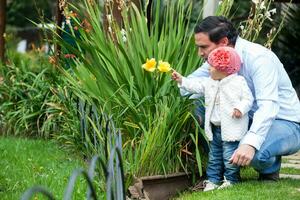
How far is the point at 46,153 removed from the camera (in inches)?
255

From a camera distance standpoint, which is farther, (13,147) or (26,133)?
(26,133)

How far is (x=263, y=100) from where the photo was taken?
458cm

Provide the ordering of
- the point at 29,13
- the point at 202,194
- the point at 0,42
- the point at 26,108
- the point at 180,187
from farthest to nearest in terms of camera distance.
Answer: the point at 29,13 < the point at 0,42 < the point at 26,108 < the point at 180,187 < the point at 202,194

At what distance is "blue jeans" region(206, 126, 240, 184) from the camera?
4.66 metres

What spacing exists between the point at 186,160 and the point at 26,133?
3.50 meters

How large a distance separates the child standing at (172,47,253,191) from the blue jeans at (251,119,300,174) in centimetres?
16

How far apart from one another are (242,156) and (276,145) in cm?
46

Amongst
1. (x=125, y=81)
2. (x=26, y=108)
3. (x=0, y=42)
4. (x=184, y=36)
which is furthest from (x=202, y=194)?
(x=0, y=42)

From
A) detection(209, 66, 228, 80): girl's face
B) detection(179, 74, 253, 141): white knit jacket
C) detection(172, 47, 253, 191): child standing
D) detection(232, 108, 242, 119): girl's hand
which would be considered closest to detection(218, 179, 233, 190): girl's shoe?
detection(172, 47, 253, 191): child standing

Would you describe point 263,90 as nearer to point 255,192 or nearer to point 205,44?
point 205,44

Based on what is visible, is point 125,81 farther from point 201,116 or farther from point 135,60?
point 201,116

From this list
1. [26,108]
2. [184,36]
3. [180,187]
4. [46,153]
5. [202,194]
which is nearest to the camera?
[202,194]

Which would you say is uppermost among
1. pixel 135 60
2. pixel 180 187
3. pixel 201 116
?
pixel 135 60

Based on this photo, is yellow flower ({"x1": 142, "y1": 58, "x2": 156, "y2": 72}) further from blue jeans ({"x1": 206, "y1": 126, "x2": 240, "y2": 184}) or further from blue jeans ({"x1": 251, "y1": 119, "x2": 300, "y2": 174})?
blue jeans ({"x1": 251, "y1": 119, "x2": 300, "y2": 174})
